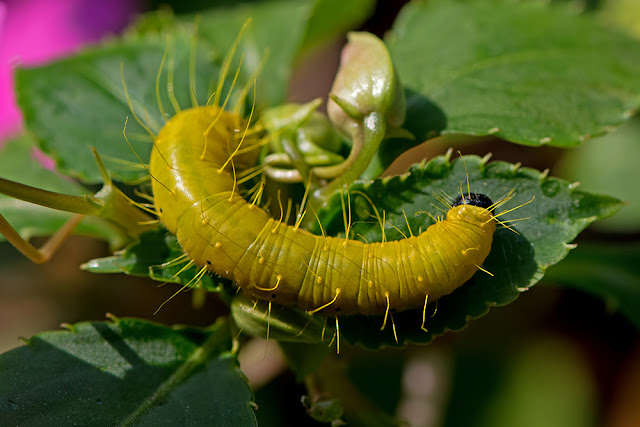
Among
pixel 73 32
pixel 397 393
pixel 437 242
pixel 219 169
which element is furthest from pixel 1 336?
pixel 437 242

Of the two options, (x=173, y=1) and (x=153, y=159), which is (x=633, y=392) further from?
(x=173, y=1)

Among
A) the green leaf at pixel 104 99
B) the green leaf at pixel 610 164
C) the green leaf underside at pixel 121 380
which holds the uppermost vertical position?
the green leaf at pixel 104 99

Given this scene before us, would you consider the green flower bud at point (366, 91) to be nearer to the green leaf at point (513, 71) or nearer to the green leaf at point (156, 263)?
the green leaf at point (513, 71)

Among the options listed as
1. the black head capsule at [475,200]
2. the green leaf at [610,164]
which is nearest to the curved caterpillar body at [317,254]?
the black head capsule at [475,200]

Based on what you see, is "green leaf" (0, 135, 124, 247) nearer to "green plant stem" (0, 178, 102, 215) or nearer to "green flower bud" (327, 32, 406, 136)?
"green plant stem" (0, 178, 102, 215)

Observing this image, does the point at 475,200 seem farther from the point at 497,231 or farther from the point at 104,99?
the point at 104,99

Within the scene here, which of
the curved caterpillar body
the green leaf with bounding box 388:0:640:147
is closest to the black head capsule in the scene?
the curved caterpillar body
